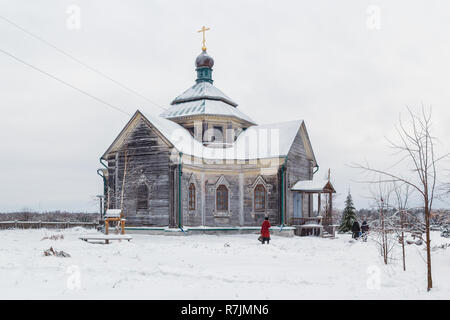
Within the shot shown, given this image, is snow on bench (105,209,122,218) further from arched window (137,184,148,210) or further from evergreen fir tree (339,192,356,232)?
evergreen fir tree (339,192,356,232)

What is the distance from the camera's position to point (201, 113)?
29.0 m

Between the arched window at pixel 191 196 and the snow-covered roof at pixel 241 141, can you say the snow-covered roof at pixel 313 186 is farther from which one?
the arched window at pixel 191 196

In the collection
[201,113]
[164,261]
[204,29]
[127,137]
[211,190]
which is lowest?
[164,261]

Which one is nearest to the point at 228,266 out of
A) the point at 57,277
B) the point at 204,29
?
the point at 57,277

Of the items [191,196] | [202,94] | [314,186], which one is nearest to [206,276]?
[191,196]

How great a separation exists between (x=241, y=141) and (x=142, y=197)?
8287 mm

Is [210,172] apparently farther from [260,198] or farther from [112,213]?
[112,213]

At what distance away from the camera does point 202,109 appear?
29.6 m

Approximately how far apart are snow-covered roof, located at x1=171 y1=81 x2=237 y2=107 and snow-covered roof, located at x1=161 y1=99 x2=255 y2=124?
0.29 metres

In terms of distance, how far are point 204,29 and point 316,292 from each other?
29.5 m

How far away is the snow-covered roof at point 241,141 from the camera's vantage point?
25984 millimetres

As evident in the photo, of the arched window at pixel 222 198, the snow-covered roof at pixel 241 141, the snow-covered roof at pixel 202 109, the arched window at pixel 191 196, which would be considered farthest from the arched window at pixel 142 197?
the snow-covered roof at pixel 202 109

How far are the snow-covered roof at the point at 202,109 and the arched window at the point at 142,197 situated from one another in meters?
6.63
